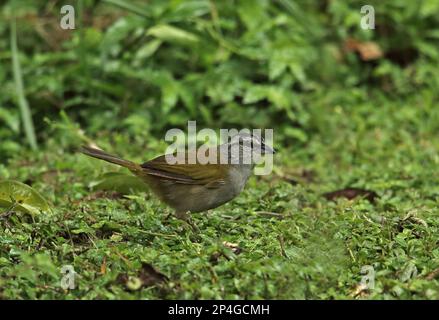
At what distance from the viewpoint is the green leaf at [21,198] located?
17.5 feet

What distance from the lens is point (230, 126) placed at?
27.6ft

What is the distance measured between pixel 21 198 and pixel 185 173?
41.8 inches

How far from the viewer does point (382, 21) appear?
385 inches

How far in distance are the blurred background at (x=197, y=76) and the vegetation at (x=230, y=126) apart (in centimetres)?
2

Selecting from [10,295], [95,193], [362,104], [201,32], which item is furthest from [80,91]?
[10,295]

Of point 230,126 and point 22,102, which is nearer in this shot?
point 22,102

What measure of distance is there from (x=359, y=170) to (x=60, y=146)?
274 cm

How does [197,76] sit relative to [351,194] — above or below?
above

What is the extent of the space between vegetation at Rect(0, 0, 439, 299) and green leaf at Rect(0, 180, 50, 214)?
0.04 feet

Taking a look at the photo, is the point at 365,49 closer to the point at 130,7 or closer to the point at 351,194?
the point at 130,7

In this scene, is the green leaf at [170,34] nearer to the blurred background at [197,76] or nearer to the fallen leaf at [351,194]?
the blurred background at [197,76]

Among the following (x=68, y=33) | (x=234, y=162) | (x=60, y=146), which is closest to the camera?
(x=234, y=162)

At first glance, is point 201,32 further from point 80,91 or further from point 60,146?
point 60,146

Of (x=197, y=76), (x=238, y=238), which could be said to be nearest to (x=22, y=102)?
(x=197, y=76)
